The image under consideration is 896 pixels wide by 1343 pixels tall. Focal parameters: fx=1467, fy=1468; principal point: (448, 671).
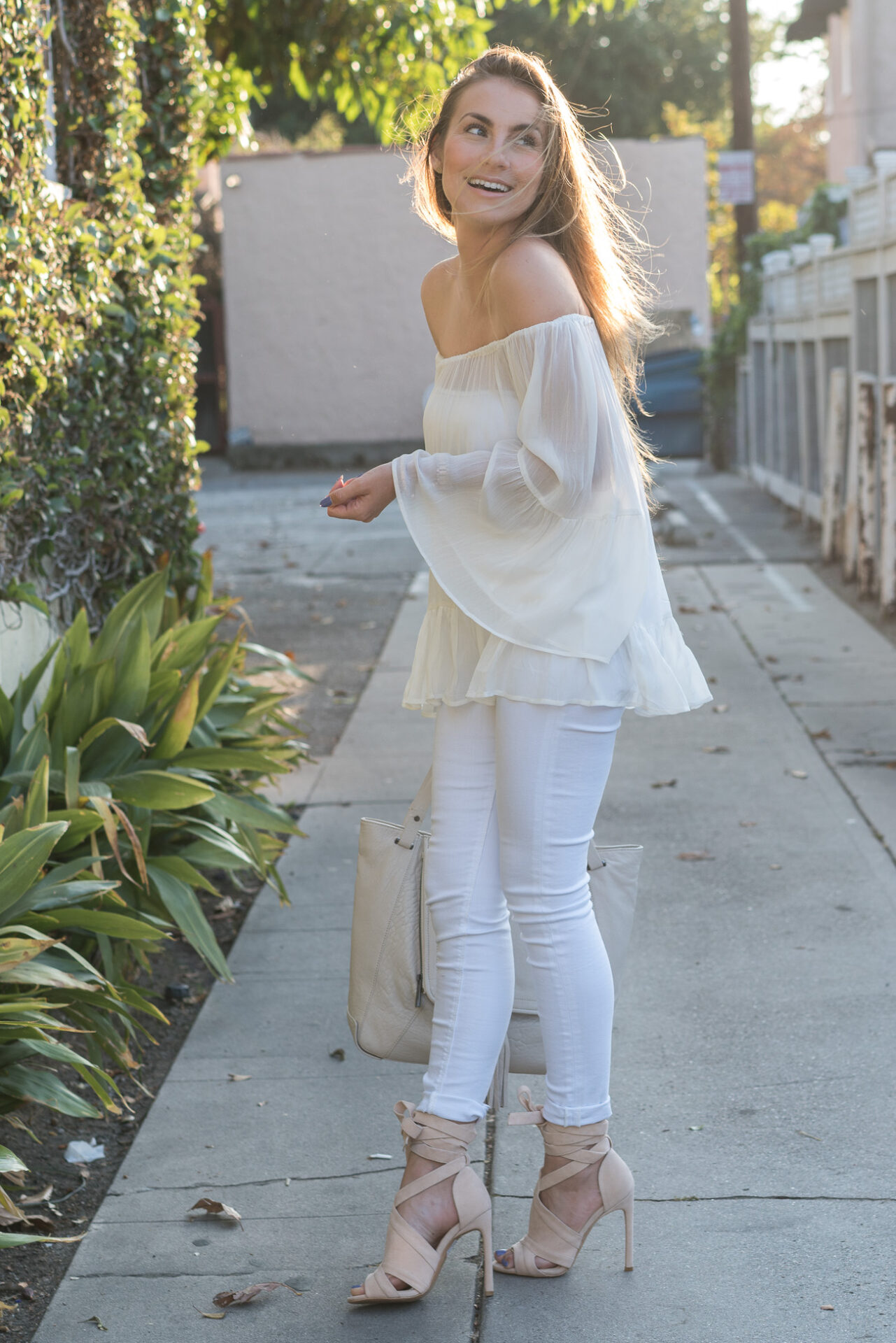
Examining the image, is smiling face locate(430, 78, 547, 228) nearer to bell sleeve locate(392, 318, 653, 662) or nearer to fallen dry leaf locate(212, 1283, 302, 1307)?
bell sleeve locate(392, 318, 653, 662)

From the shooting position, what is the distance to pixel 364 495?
7.71ft

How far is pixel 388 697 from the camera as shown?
23.5ft

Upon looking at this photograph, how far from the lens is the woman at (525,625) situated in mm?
2322

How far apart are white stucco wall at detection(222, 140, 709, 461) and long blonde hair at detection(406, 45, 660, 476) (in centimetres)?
1999

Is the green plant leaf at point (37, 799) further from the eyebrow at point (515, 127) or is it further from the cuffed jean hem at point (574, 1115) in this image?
the eyebrow at point (515, 127)

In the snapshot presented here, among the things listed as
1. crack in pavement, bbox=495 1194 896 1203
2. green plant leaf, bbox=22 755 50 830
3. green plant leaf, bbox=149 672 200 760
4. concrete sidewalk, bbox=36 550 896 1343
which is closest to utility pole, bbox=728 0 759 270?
concrete sidewalk, bbox=36 550 896 1343

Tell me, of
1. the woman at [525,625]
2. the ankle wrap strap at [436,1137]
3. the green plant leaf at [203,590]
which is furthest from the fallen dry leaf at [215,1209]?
the green plant leaf at [203,590]

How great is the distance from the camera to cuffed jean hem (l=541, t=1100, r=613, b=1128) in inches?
97.1

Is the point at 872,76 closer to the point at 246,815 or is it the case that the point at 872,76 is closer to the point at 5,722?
the point at 246,815

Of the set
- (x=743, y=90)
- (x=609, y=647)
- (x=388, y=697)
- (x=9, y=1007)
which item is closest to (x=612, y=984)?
(x=609, y=647)

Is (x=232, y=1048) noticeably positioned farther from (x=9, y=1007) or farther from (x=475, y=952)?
(x=475, y=952)

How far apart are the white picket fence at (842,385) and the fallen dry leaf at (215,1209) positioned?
621 centimetres

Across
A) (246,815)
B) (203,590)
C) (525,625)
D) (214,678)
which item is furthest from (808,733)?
(525,625)

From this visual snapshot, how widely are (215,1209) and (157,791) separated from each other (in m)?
1.25
